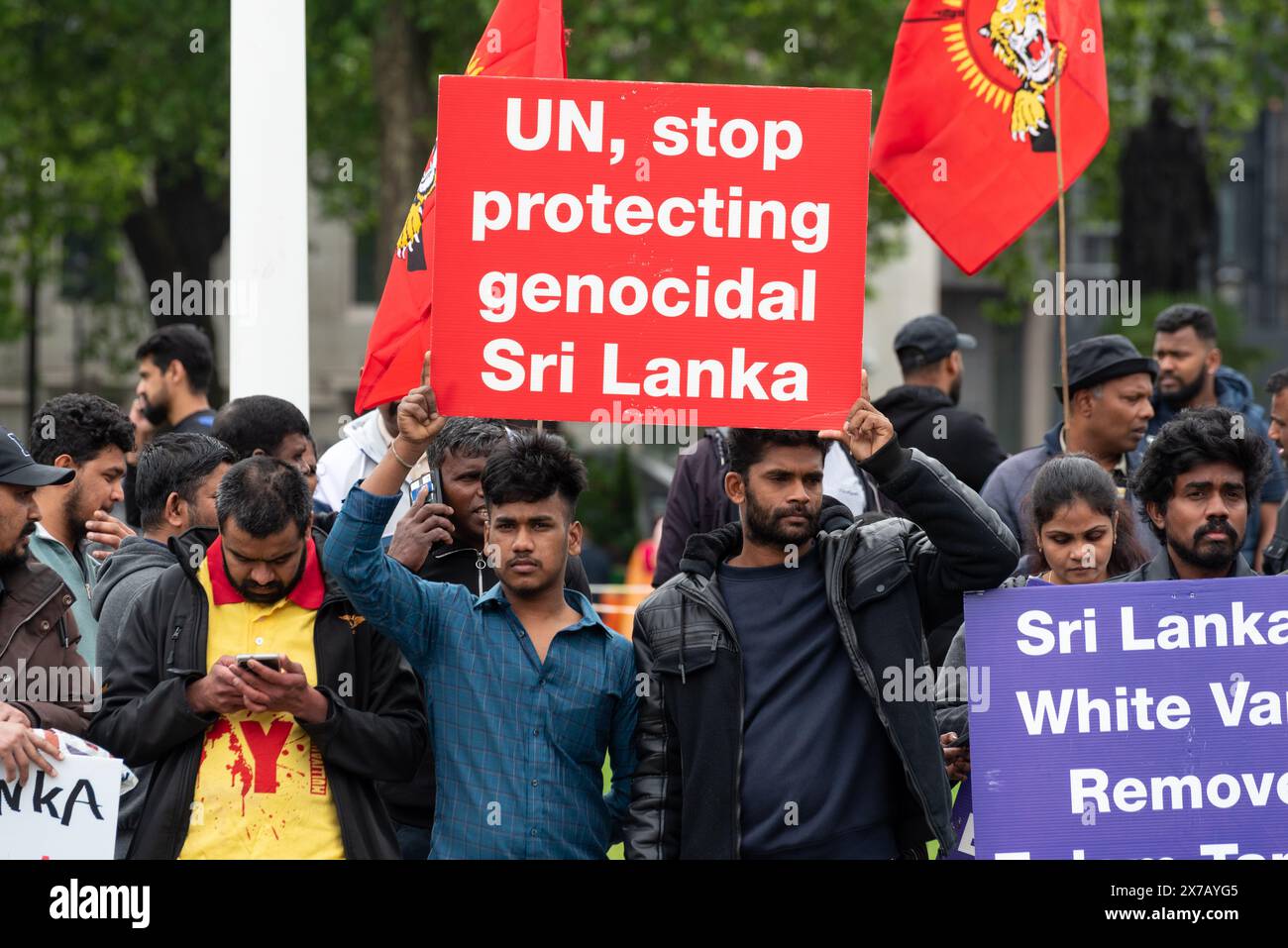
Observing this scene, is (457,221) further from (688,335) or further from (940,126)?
(940,126)

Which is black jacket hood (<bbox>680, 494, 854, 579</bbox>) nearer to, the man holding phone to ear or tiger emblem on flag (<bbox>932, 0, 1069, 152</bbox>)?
the man holding phone to ear

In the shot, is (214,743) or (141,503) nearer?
(214,743)

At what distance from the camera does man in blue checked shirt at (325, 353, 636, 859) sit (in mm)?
4582

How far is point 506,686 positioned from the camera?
4695mm

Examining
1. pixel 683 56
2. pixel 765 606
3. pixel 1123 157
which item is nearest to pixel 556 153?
pixel 765 606

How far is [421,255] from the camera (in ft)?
19.6

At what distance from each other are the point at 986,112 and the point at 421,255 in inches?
77.9

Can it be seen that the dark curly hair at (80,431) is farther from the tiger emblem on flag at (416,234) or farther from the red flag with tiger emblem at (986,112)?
the red flag with tiger emblem at (986,112)

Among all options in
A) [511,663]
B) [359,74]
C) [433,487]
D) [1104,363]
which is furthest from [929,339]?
[359,74]

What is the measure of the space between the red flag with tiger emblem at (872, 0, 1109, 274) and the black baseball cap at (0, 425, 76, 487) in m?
2.86

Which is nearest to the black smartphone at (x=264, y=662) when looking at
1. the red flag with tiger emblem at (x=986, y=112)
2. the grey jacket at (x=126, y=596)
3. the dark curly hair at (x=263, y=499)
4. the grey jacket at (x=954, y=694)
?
the dark curly hair at (x=263, y=499)

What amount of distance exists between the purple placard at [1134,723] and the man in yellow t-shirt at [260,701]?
4.75ft

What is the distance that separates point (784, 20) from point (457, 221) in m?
15.6

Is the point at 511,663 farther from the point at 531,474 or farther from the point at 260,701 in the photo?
the point at 260,701
